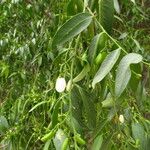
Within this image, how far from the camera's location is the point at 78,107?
97cm

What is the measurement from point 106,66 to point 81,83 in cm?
37

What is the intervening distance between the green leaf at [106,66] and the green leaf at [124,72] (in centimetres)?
2

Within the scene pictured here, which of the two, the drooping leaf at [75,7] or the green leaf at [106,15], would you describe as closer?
the green leaf at [106,15]

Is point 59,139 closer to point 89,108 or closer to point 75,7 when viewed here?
point 89,108

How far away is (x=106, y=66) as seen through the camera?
30.6 inches

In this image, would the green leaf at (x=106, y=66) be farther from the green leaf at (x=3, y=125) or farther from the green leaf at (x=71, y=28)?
the green leaf at (x=3, y=125)

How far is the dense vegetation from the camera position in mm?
814

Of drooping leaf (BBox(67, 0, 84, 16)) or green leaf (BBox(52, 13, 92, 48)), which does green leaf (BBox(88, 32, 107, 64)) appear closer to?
green leaf (BBox(52, 13, 92, 48))

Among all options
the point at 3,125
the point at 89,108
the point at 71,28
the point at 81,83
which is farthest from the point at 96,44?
the point at 3,125

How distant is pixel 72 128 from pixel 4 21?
1601mm

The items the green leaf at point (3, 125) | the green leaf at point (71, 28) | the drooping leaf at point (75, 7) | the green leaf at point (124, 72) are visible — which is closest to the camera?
the green leaf at point (124, 72)

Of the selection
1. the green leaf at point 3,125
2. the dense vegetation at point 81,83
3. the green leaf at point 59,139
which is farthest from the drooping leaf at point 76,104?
the green leaf at point 3,125

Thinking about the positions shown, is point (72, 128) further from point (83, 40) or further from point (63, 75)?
point (83, 40)

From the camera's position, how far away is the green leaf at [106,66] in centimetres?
77
